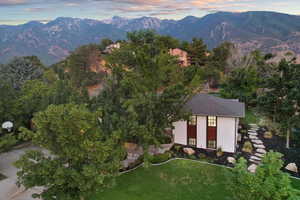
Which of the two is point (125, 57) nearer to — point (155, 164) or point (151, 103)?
point (151, 103)

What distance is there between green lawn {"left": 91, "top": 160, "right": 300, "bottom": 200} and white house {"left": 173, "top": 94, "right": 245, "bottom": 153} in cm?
261

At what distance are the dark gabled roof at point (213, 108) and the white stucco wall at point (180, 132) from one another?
3.92 ft

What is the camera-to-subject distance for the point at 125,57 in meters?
12.3

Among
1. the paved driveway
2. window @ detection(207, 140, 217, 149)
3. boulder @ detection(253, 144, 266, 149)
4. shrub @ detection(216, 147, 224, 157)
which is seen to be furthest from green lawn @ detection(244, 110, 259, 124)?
the paved driveway

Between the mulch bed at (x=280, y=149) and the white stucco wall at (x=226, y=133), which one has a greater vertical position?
the white stucco wall at (x=226, y=133)

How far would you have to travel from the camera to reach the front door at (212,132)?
13.5 m

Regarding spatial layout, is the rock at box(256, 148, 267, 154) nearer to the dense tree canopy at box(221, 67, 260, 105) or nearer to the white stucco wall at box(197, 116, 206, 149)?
the white stucco wall at box(197, 116, 206, 149)

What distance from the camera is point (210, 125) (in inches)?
538

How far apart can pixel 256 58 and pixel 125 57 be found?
2619 centimetres

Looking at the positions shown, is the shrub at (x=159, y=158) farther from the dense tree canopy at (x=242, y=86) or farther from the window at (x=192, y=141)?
the dense tree canopy at (x=242, y=86)

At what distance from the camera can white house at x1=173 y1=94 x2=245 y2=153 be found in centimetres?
1321

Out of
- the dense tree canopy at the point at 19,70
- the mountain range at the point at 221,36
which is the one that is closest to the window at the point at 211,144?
the dense tree canopy at the point at 19,70

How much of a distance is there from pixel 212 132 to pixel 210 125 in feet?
1.49

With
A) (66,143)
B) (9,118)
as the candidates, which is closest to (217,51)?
(9,118)
